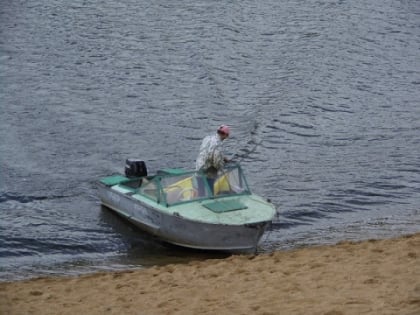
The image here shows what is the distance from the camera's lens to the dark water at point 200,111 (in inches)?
715

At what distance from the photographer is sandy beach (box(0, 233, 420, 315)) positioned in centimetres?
1039

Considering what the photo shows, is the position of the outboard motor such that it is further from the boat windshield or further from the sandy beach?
the sandy beach

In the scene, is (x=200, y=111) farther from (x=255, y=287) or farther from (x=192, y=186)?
(x=255, y=287)

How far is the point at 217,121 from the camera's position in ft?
86.1

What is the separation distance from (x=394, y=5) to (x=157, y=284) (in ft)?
103

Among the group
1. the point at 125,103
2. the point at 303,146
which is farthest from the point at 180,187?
the point at 125,103

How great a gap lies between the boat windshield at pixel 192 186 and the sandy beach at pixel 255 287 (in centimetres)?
189

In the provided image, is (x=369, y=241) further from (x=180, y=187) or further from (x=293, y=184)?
(x=293, y=184)

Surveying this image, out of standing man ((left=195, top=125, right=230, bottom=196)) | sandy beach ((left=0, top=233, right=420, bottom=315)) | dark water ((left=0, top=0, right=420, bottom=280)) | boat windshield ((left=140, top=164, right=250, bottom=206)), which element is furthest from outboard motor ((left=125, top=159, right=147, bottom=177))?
sandy beach ((left=0, top=233, right=420, bottom=315))

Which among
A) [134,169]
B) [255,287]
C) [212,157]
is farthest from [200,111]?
[255,287]

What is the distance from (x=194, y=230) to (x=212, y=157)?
4.96 feet

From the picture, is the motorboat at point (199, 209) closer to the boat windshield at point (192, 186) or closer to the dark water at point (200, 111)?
the boat windshield at point (192, 186)

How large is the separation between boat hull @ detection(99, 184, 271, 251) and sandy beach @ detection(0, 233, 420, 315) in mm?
584

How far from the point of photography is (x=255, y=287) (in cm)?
1192
